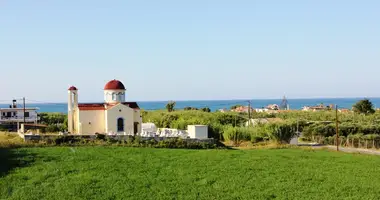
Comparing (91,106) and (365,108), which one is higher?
(91,106)

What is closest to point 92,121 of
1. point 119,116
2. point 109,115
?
point 109,115

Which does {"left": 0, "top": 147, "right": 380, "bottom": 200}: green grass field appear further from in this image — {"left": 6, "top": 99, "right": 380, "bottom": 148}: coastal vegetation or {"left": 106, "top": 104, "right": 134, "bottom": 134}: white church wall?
{"left": 6, "top": 99, "right": 380, "bottom": 148}: coastal vegetation

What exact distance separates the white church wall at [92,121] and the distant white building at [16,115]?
28.0 meters

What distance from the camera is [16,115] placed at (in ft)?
181

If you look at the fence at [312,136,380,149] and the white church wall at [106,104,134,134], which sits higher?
the white church wall at [106,104,134,134]

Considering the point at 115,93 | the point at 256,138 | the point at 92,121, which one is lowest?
the point at 256,138

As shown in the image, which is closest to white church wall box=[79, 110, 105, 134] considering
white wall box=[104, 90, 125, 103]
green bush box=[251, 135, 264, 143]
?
white wall box=[104, 90, 125, 103]

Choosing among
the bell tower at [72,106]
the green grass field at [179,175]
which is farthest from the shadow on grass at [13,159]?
the bell tower at [72,106]

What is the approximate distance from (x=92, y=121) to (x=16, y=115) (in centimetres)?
2977

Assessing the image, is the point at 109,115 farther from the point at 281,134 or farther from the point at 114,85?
the point at 281,134

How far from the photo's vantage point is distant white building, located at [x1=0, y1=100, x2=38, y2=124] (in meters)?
54.2

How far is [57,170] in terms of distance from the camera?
17.1 meters

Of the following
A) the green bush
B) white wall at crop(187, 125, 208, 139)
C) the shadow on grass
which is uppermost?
white wall at crop(187, 125, 208, 139)

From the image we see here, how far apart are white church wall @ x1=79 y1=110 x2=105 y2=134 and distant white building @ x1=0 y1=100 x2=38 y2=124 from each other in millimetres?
28031
